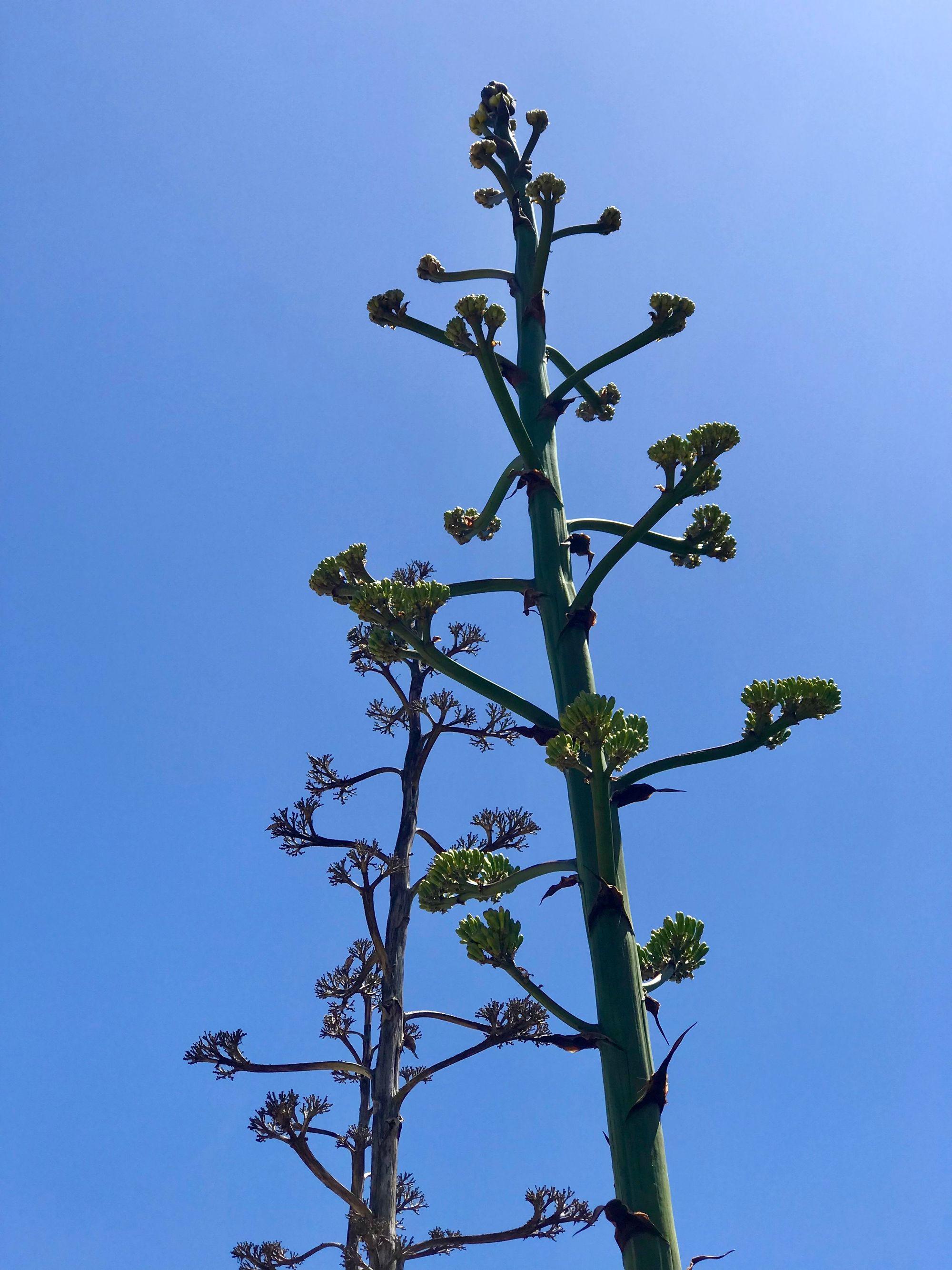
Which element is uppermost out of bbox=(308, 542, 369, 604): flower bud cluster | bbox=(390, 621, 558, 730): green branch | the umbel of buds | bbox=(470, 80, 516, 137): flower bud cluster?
bbox=(470, 80, 516, 137): flower bud cluster

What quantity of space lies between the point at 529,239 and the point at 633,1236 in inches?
211

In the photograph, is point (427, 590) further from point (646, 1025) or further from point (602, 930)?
point (646, 1025)

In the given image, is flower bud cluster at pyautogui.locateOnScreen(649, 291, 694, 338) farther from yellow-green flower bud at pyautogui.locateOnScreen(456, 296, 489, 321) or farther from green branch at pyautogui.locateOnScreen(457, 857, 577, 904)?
green branch at pyautogui.locateOnScreen(457, 857, 577, 904)

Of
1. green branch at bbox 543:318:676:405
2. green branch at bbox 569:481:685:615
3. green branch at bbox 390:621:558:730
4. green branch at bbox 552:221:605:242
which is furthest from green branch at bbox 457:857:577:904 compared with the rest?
green branch at bbox 552:221:605:242

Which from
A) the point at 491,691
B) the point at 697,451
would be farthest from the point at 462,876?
the point at 697,451

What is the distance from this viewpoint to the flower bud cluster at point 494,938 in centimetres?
303

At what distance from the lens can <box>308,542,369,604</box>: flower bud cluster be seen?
4301mm

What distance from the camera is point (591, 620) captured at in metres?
4.09

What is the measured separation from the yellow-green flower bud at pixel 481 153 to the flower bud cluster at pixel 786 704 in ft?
14.3

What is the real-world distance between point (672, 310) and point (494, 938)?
11.5ft

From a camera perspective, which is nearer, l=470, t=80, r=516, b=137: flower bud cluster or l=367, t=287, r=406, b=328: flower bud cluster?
l=367, t=287, r=406, b=328: flower bud cluster

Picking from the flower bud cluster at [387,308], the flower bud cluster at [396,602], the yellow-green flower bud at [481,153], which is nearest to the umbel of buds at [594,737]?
the flower bud cluster at [396,602]

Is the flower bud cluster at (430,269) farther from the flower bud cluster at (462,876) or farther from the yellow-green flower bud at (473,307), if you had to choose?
the flower bud cluster at (462,876)

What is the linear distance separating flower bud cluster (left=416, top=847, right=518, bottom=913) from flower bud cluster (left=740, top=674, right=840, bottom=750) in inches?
45.1
